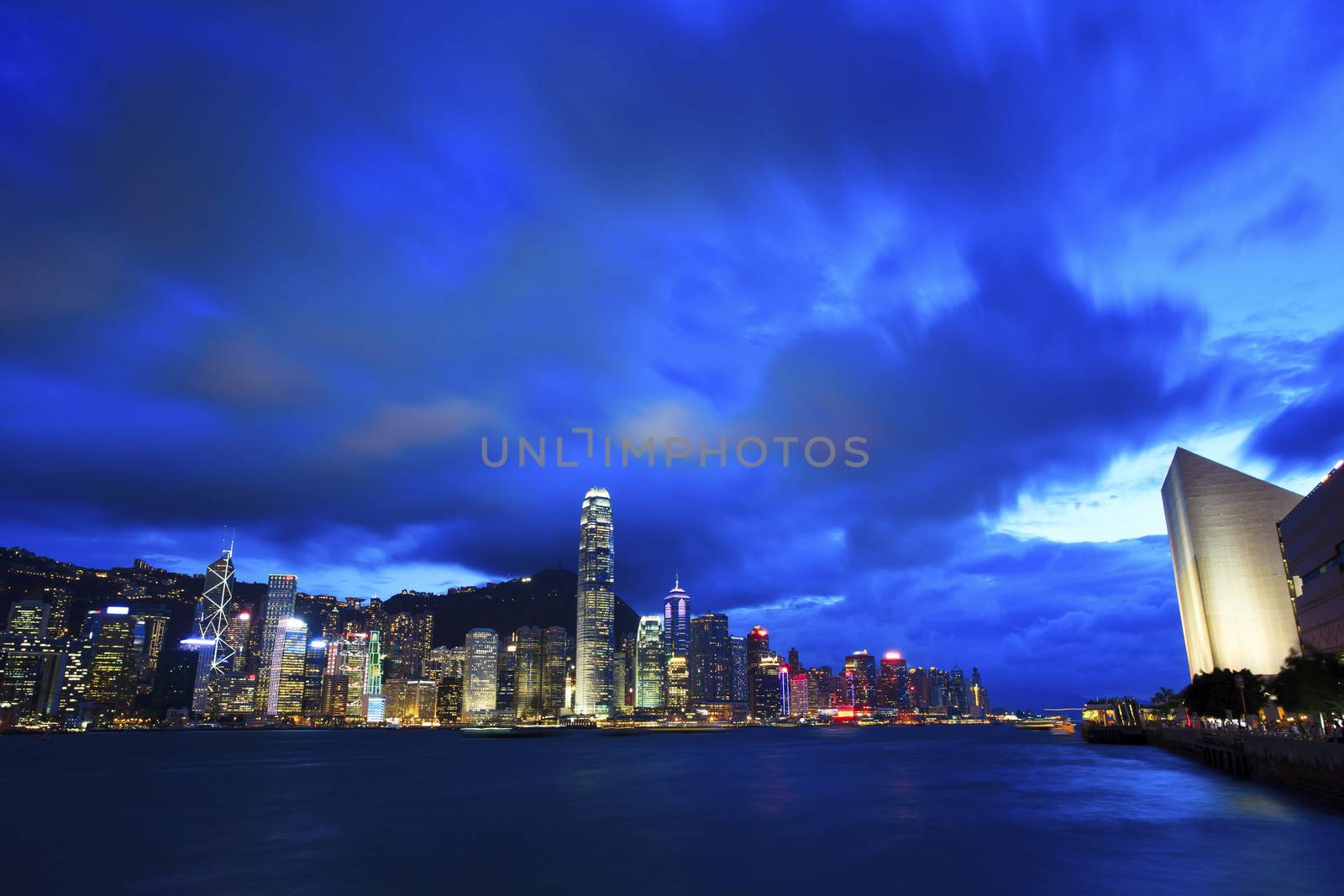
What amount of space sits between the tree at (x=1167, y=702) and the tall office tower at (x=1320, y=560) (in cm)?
5806

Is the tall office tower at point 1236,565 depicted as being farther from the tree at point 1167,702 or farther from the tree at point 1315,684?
the tree at point 1315,684

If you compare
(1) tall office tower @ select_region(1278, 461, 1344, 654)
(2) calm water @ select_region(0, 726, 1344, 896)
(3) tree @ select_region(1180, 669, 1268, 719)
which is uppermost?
(1) tall office tower @ select_region(1278, 461, 1344, 654)

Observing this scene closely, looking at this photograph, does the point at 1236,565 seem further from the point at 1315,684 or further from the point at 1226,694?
the point at 1315,684

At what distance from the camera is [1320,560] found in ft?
276

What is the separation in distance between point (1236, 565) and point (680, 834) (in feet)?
375

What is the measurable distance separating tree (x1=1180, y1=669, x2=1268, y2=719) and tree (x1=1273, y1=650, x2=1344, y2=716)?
20096mm

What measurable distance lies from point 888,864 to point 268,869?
27.0 m

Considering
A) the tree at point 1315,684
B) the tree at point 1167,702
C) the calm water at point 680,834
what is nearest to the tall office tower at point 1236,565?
the tree at point 1167,702

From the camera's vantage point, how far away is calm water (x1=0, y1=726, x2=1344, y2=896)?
108ft

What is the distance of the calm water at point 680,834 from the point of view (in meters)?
32.9

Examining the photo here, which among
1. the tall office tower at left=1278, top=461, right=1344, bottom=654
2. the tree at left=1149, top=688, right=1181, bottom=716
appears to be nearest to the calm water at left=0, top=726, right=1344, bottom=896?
the tall office tower at left=1278, top=461, right=1344, bottom=654

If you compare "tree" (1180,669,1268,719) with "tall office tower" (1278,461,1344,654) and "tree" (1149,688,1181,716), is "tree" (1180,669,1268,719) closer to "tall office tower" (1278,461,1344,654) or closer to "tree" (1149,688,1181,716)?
"tall office tower" (1278,461,1344,654)

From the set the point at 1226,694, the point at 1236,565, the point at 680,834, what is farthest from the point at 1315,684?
the point at 1236,565

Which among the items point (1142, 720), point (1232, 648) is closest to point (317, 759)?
point (1232, 648)
